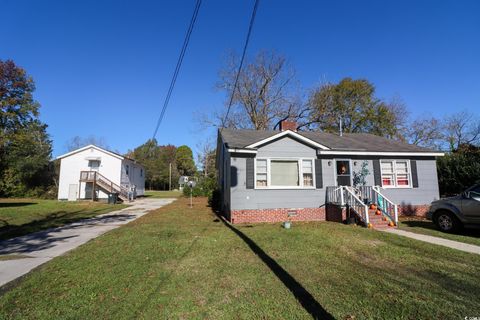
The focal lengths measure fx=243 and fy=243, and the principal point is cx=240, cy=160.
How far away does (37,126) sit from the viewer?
111 ft

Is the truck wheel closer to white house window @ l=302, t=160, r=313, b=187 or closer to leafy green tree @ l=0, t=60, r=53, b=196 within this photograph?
white house window @ l=302, t=160, r=313, b=187

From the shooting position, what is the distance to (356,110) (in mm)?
31453

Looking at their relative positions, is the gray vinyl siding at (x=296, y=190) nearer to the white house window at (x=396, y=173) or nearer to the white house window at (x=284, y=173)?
the white house window at (x=284, y=173)

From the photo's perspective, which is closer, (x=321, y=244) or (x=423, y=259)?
(x=423, y=259)

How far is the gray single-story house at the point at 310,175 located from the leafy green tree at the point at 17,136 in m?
27.0

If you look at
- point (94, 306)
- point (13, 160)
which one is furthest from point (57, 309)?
point (13, 160)

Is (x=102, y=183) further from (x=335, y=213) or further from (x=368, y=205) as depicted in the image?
(x=368, y=205)

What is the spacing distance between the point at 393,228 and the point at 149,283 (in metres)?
9.02

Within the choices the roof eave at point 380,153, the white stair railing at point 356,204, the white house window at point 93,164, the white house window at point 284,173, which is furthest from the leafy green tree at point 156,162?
the white stair railing at point 356,204

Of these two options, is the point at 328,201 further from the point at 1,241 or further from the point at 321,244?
the point at 1,241

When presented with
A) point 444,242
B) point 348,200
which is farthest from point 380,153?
point 444,242

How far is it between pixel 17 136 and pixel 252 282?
3148 cm

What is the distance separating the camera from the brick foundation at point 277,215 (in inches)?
419

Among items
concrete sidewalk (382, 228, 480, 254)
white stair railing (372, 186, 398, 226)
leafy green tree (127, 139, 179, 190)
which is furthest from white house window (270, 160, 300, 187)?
leafy green tree (127, 139, 179, 190)
